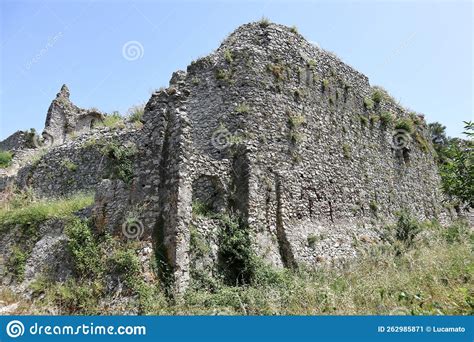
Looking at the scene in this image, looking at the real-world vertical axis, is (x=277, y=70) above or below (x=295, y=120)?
above

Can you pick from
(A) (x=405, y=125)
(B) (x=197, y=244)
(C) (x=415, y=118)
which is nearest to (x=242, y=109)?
(B) (x=197, y=244)

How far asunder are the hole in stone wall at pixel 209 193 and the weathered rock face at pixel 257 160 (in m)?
0.03

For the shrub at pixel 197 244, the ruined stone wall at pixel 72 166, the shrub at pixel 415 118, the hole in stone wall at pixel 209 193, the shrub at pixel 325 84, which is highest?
the shrub at pixel 415 118

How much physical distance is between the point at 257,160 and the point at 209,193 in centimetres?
199

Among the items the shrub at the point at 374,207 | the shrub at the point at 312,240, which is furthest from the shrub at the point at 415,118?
the shrub at the point at 312,240

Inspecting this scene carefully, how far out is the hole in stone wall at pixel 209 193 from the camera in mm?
11180

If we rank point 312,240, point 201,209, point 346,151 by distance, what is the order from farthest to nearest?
1. point 346,151
2. point 312,240
3. point 201,209

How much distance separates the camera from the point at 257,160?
12352 millimetres

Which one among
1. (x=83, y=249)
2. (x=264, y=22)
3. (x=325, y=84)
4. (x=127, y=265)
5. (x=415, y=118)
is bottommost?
(x=127, y=265)

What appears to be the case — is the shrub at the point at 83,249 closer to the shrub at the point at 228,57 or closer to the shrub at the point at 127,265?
the shrub at the point at 127,265

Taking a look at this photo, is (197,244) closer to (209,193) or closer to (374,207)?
(209,193)

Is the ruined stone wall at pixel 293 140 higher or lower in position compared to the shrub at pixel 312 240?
higher

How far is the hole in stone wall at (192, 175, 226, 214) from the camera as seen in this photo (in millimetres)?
11180

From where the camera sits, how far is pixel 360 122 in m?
17.9
